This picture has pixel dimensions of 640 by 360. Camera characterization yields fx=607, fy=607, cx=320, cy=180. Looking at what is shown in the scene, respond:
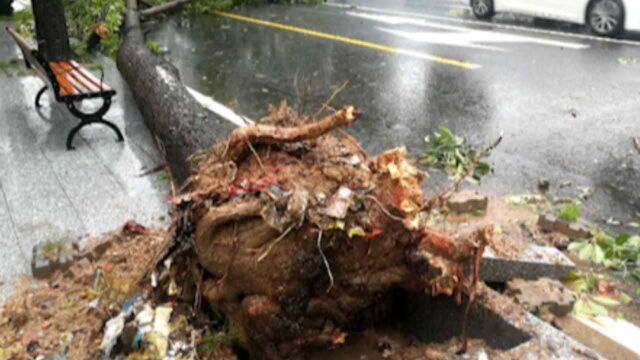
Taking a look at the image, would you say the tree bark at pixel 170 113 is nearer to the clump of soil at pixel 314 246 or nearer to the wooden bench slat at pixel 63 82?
the wooden bench slat at pixel 63 82

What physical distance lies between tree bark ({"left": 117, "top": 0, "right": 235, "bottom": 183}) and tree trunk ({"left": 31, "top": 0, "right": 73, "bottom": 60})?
188 cm

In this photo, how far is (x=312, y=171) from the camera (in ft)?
9.66

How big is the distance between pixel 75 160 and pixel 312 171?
364cm

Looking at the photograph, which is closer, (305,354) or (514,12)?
(305,354)

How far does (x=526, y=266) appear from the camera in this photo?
137 inches

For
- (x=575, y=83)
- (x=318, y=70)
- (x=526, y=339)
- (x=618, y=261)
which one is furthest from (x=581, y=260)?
(x=318, y=70)

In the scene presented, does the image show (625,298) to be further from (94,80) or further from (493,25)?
(493,25)

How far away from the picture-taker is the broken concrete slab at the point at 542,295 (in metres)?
3.34

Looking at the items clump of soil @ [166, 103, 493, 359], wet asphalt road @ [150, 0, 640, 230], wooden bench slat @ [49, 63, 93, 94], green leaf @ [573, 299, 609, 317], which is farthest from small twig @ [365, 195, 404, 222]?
wooden bench slat @ [49, 63, 93, 94]

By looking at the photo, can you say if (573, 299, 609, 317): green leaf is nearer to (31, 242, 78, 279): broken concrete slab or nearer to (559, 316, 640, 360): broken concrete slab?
(559, 316, 640, 360): broken concrete slab

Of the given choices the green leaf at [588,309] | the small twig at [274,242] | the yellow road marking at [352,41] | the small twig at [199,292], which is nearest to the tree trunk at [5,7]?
the yellow road marking at [352,41]

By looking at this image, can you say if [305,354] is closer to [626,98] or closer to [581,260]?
[581,260]

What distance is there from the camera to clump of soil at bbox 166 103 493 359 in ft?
8.87

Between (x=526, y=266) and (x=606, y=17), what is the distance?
9108 millimetres
